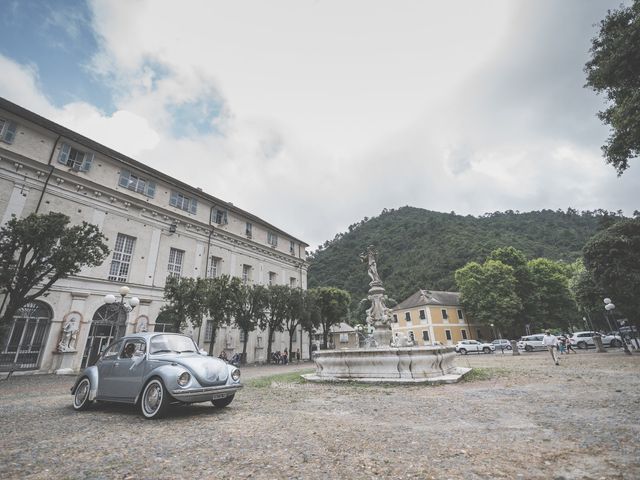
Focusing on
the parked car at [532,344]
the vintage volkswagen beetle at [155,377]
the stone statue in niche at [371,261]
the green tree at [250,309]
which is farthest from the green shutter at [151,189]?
the parked car at [532,344]

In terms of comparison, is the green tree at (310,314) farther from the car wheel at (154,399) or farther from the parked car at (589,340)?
the parked car at (589,340)

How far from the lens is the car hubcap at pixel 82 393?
690cm

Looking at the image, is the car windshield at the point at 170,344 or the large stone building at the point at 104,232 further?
the large stone building at the point at 104,232

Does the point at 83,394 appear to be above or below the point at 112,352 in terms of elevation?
below

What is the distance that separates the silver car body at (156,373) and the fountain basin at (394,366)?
5522 millimetres

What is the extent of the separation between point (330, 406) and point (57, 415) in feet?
19.5

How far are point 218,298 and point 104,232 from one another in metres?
9.57

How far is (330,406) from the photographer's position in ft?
22.4

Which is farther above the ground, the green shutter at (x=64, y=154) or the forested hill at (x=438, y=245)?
the forested hill at (x=438, y=245)

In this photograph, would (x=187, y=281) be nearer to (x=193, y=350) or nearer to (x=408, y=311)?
(x=193, y=350)

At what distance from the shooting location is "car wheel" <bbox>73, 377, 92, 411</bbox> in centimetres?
686

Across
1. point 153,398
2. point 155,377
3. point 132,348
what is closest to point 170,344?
point 132,348

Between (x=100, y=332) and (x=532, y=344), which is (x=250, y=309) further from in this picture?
(x=532, y=344)

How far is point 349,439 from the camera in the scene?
4246 millimetres
